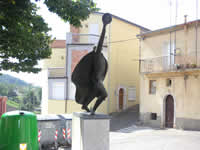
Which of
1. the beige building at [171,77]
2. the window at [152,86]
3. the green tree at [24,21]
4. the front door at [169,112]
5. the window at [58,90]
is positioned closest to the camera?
the green tree at [24,21]

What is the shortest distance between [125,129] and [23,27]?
40.3 feet

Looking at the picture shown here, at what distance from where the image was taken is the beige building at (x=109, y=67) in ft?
77.5

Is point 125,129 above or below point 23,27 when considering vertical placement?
below

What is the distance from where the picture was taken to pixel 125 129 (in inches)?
711

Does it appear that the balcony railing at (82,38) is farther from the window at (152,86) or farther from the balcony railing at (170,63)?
the window at (152,86)

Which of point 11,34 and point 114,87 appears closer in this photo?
point 11,34

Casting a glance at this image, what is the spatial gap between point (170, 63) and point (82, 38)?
9286mm

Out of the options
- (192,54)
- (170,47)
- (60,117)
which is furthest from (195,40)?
(60,117)

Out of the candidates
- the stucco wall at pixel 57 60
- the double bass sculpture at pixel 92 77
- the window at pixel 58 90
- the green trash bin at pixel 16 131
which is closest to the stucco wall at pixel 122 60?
the window at pixel 58 90

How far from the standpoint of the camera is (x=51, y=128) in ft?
35.8

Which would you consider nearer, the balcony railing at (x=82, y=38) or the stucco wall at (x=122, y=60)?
the balcony railing at (x=82, y=38)

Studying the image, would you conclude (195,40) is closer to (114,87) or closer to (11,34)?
(114,87)

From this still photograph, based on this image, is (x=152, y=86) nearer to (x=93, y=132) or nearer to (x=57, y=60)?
(x=93, y=132)

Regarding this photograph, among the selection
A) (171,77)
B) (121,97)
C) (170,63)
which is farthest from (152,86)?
(121,97)
